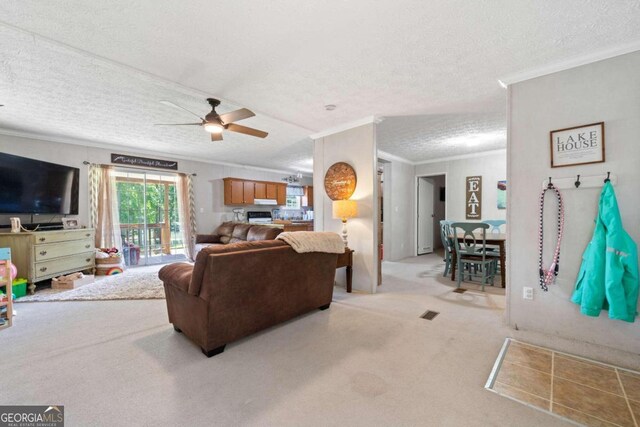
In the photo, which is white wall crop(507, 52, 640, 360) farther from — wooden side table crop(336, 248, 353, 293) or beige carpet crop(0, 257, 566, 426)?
wooden side table crop(336, 248, 353, 293)

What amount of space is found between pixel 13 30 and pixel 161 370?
8.93ft

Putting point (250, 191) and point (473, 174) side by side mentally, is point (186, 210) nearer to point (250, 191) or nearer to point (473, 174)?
point (250, 191)

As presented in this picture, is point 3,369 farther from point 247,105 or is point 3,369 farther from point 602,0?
point 602,0

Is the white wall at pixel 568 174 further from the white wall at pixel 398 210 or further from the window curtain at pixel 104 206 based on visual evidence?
the window curtain at pixel 104 206

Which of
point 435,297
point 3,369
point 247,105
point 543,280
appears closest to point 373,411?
point 543,280

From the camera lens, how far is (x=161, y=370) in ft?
6.36

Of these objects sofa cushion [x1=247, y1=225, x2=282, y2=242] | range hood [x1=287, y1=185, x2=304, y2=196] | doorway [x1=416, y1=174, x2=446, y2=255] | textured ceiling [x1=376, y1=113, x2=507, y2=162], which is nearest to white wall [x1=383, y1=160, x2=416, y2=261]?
doorway [x1=416, y1=174, x2=446, y2=255]

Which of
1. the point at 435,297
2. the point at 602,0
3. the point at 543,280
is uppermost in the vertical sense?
the point at 602,0

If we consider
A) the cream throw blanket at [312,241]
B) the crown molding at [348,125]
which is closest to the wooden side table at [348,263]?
the cream throw blanket at [312,241]

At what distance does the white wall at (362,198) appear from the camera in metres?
3.79

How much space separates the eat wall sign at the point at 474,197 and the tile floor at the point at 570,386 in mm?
4386

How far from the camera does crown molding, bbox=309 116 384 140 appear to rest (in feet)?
12.1

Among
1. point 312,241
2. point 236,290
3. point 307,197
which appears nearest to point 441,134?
point 312,241

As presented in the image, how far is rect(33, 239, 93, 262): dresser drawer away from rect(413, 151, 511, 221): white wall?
7.40 m
